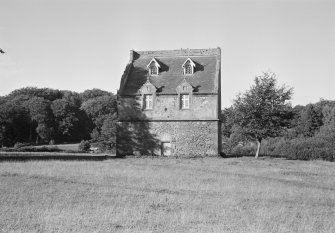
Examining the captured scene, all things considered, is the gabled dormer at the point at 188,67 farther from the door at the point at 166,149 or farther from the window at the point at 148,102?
the door at the point at 166,149

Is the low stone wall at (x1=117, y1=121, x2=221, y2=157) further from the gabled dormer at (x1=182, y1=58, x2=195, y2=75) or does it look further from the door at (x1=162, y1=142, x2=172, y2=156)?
the gabled dormer at (x1=182, y1=58, x2=195, y2=75)

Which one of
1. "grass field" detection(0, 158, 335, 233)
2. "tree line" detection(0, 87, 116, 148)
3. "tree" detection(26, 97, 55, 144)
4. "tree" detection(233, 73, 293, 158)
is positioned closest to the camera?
"grass field" detection(0, 158, 335, 233)

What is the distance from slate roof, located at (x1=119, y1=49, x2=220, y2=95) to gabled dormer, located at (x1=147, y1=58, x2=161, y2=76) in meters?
0.51

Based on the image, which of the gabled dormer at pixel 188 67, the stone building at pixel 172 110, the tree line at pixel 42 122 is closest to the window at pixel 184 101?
the stone building at pixel 172 110

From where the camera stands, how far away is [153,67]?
1913 inches

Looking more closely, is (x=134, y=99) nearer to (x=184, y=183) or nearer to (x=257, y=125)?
(x=257, y=125)

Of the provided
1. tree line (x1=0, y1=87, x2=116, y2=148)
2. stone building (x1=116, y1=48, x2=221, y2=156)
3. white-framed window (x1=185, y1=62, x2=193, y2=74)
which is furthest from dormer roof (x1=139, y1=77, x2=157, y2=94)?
tree line (x1=0, y1=87, x2=116, y2=148)

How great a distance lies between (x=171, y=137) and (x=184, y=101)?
430 centimetres

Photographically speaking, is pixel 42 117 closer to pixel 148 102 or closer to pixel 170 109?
pixel 148 102

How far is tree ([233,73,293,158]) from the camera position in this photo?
4381 centimetres

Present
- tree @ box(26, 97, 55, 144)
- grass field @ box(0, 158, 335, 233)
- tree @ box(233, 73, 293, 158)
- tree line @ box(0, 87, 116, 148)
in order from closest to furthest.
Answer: grass field @ box(0, 158, 335, 233), tree @ box(233, 73, 293, 158), tree line @ box(0, 87, 116, 148), tree @ box(26, 97, 55, 144)

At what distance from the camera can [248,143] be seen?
73.6m

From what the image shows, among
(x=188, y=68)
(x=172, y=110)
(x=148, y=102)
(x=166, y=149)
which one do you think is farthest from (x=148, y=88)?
(x=166, y=149)

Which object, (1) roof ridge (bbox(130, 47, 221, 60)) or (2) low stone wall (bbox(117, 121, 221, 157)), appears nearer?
(2) low stone wall (bbox(117, 121, 221, 157))
